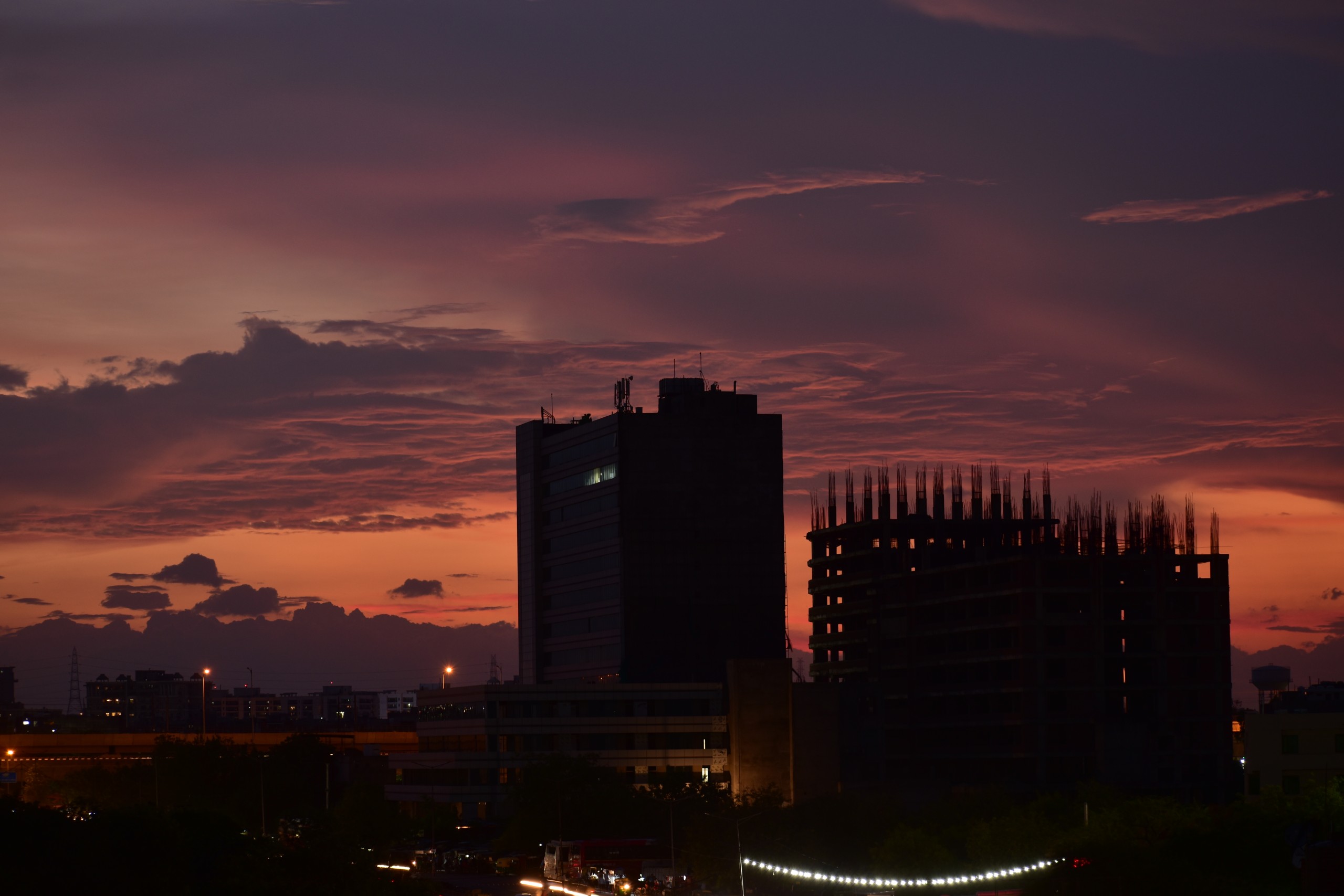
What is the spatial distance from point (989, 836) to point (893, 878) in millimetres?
10581

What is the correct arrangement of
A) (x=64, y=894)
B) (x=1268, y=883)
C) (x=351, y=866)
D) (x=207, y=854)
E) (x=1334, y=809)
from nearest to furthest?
(x=64, y=894) → (x=351, y=866) → (x=207, y=854) → (x=1268, y=883) → (x=1334, y=809)

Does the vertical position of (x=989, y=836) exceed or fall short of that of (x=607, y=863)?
it exceeds it

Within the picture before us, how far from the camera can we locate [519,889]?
15975 cm

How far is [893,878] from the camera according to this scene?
460ft

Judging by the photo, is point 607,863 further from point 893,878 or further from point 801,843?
point 893,878

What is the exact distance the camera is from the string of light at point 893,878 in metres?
133

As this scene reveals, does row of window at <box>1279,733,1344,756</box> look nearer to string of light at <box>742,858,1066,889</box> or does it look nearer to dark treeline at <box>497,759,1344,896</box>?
dark treeline at <box>497,759,1344,896</box>

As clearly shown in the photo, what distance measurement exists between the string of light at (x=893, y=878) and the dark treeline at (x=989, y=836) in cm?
85

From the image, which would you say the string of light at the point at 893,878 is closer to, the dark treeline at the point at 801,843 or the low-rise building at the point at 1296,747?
the dark treeline at the point at 801,843

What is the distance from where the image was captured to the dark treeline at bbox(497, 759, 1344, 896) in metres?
108

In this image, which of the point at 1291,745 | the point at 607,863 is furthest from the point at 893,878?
the point at 1291,745

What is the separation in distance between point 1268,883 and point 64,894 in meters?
75.7

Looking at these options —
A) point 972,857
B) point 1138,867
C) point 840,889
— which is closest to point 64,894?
point 1138,867

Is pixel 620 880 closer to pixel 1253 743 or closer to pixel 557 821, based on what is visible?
pixel 557 821
